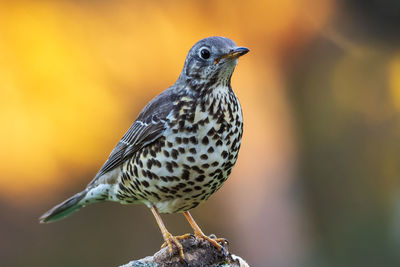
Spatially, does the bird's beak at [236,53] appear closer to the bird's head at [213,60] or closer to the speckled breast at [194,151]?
the bird's head at [213,60]

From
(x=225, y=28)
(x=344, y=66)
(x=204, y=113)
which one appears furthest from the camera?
(x=344, y=66)

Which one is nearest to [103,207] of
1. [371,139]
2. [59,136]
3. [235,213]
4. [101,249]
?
[101,249]

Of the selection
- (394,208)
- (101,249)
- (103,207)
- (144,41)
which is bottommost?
(394,208)

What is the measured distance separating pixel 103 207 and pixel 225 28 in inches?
127

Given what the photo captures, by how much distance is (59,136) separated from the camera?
295 inches

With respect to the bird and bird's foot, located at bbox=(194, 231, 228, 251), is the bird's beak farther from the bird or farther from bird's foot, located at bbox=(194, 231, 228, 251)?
bird's foot, located at bbox=(194, 231, 228, 251)

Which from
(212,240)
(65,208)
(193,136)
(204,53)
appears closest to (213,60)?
(204,53)

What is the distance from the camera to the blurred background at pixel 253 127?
24.9 feet

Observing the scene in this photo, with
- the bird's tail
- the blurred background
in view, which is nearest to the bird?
the bird's tail

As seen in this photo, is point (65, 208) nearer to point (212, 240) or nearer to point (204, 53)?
point (212, 240)

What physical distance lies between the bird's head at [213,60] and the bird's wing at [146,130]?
10.2 inches

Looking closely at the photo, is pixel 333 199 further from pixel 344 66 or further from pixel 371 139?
pixel 344 66

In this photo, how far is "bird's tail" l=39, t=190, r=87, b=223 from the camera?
4637 mm

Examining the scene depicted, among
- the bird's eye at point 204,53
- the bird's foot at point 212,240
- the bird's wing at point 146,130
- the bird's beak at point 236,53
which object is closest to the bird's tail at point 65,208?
the bird's wing at point 146,130
